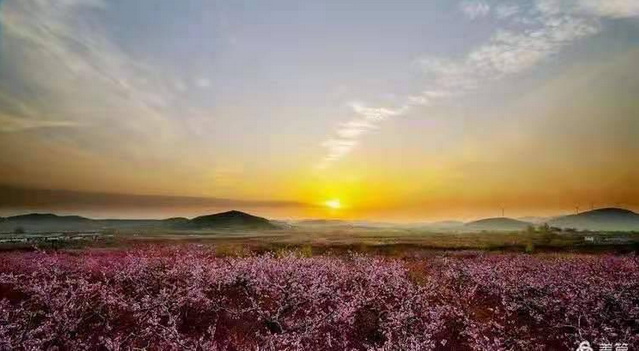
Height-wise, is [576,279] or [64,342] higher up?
[576,279]

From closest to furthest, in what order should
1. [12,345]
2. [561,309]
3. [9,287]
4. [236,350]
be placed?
[12,345], [236,350], [561,309], [9,287]

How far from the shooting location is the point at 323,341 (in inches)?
540

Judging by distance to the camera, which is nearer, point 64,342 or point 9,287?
point 64,342

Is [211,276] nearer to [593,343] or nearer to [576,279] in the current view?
[593,343]

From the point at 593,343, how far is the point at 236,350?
11205mm

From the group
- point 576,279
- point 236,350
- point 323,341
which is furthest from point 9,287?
point 576,279

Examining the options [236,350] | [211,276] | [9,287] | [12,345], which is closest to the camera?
[12,345]

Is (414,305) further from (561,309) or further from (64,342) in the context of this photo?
(64,342)

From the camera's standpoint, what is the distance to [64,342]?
44.1ft

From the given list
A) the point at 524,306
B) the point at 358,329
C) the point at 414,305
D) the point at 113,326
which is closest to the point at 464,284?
the point at 524,306

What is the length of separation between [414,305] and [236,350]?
6.90m

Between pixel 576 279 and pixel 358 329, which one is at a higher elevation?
pixel 576 279

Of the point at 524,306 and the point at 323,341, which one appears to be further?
the point at 524,306

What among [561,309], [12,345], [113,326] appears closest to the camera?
[12,345]
